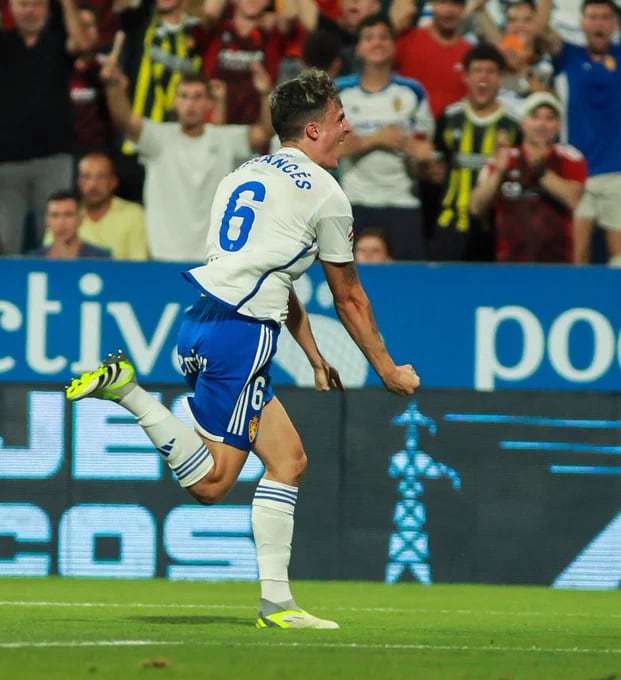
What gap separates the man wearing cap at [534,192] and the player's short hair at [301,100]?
5.19 metres

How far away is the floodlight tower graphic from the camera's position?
1066 centimetres

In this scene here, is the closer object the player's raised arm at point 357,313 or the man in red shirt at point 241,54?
the player's raised arm at point 357,313

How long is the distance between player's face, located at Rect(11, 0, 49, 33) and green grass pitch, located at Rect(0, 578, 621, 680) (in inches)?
173

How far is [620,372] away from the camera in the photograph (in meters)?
10.9

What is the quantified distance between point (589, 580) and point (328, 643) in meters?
4.81

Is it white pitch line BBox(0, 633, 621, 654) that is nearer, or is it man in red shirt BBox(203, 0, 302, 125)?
white pitch line BBox(0, 633, 621, 654)

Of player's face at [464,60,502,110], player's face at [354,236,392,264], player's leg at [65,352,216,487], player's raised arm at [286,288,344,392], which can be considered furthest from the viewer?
player's face at [464,60,502,110]

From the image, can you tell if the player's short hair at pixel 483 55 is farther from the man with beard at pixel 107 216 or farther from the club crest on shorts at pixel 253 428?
the club crest on shorts at pixel 253 428

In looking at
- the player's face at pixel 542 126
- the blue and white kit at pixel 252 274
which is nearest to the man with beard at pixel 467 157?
the player's face at pixel 542 126

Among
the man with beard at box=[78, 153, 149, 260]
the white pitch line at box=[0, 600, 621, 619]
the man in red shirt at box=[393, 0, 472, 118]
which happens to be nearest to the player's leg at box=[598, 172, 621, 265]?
the man in red shirt at box=[393, 0, 472, 118]

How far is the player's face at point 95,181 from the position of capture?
1203 cm

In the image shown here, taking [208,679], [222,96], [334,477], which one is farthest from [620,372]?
[208,679]

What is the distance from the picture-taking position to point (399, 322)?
436 inches

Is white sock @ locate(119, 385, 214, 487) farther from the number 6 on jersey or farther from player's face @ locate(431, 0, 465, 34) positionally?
player's face @ locate(431, 0, 465, 34)
